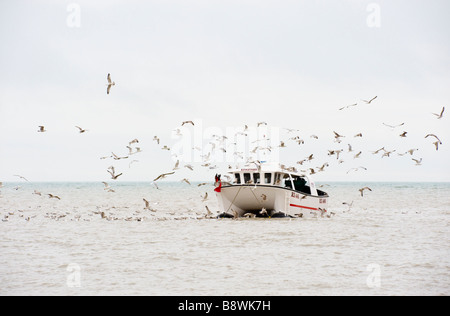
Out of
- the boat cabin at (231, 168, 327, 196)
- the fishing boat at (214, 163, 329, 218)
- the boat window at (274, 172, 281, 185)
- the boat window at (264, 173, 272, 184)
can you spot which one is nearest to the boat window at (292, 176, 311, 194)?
the fishing boat at (214, 163, 329, 218)

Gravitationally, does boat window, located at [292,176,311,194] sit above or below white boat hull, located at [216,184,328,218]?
above

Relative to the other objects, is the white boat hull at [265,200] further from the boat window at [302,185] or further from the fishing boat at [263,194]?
the boat window at [302,185]

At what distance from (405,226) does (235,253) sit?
15.8 meters

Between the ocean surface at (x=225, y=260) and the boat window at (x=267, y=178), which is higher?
the boat window at (x=267, y=178)

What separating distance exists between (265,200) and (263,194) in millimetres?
618

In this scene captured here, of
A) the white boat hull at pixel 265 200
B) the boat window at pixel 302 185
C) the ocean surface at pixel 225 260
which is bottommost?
the ocean surface at pixel 225 260

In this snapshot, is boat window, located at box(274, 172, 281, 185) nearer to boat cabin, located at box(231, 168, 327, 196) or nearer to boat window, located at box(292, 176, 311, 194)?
boat cabin, located at box(231, 168, 327, 196)

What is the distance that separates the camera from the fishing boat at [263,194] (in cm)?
3381

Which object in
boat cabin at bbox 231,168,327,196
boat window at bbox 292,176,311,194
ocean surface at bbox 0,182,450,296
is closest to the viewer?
ocean surface at bbox 0,182,450,296

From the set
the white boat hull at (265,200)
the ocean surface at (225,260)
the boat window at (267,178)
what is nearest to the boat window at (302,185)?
the white boat hull at (265,200)

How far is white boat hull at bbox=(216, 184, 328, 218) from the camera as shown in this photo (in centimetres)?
3372

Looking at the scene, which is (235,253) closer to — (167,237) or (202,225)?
(167,237)

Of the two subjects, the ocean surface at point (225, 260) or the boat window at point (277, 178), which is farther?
the boat window at point (277, 178)
